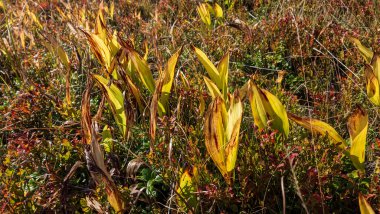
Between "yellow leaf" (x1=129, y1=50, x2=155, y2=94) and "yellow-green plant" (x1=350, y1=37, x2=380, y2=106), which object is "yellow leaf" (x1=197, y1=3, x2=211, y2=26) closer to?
"yellow leaf" (x1=129, y1=50, x2=155, y2=94)

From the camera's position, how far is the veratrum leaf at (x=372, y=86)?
6.13 ft

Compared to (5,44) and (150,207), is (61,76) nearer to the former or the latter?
(5,44)

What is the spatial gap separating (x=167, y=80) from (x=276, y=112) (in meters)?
0.56

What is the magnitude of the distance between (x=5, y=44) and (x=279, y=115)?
2057mm

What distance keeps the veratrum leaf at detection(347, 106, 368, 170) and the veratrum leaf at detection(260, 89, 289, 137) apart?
0.82 feet

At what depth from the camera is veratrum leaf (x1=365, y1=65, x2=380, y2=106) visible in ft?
6.13

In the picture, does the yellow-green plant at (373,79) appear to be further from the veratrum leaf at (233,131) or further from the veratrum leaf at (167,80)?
the veratrum leaf at (167,80)

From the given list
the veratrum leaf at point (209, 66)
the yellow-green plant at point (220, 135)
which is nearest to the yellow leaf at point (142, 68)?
the veratrum leaf at point (209, 66)

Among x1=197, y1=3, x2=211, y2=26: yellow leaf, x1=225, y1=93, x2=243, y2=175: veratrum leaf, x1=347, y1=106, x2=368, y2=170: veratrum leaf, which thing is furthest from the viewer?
x1=197, y1=3, x2=211, y2=26: yellow leaf

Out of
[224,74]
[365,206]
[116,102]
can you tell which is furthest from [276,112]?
[116,102]

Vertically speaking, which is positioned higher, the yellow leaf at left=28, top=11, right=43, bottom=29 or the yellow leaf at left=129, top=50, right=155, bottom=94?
the yellow leaf at left=129, top=50, right=155, bottom=94

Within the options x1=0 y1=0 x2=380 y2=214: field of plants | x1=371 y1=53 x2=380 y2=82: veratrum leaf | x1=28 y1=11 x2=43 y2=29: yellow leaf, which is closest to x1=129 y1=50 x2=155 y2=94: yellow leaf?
x1=0 y1=0 x2=380 y2=214: field of plants

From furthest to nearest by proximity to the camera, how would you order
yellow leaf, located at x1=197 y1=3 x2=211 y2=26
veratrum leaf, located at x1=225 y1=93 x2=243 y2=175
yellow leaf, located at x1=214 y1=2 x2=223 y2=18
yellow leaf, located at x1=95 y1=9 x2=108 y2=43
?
yellow leaf, located at x1=214 y1=2 x2=223 y2=18, yellow leaf, located at x1=197 y1=3 x2=211 y2=26, yellow leaf, located at x1=95 y1=9 x2=108 y2=43, veratrum leaf, located at x1=225 y1=93 x2=243 y2=175

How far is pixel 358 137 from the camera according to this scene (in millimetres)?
1489
